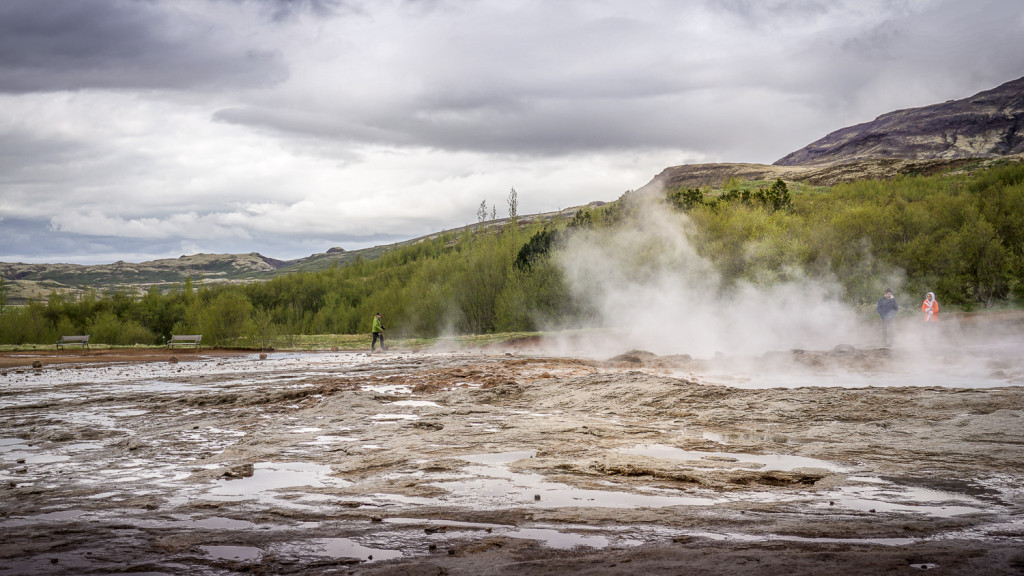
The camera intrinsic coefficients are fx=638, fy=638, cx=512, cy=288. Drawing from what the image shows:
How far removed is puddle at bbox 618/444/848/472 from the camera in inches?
288

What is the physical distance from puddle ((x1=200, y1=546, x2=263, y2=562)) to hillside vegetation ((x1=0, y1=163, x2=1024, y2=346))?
3116 cm

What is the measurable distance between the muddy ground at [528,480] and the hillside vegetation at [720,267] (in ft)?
72.5

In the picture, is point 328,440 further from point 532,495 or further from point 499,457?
point 532,495

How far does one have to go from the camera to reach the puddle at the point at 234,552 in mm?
4598

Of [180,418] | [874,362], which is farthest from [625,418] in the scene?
[874,362]

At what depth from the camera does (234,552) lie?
15.6 feet

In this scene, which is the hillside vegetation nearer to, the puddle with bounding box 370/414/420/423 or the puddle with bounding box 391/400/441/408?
the puddle with bounding box 391/400/441/408

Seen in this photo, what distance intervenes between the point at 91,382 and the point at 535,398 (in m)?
13.9

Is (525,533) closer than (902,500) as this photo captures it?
Yes

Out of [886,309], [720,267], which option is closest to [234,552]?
[886,309]

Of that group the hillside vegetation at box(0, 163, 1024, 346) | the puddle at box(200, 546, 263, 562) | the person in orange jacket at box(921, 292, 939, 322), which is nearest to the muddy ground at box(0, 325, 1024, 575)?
the puddle at box(200, 546, 263, 562)

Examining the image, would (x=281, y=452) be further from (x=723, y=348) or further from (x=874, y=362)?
(x=723, y=348)

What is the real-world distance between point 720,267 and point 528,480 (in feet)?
95.1

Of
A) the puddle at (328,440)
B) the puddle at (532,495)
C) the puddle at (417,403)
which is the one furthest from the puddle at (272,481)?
the puddle at (417,403)
